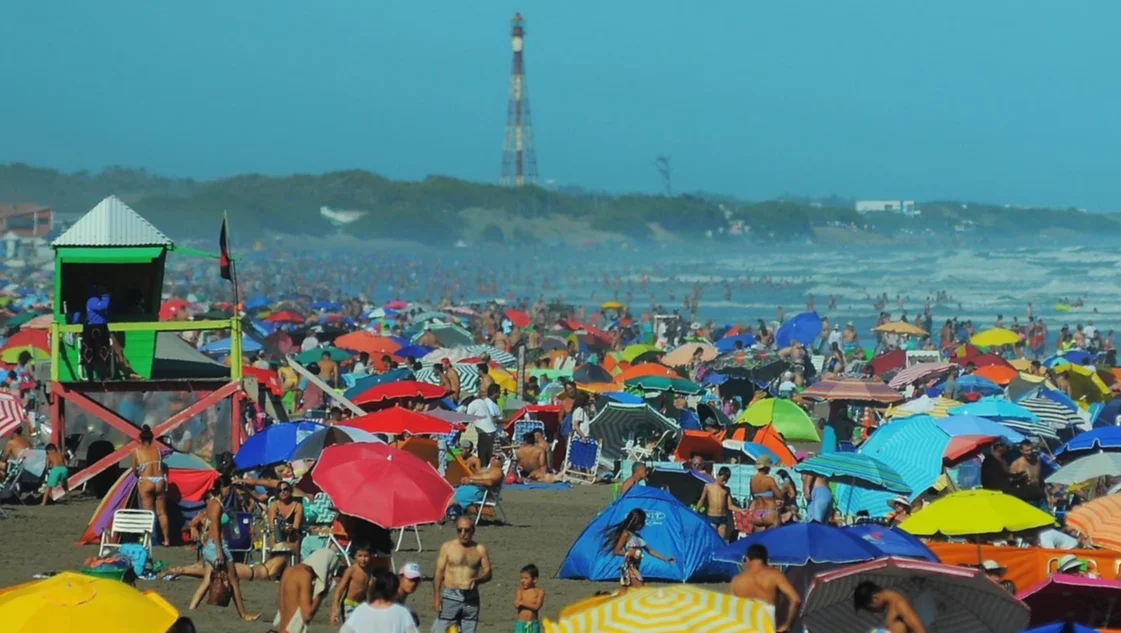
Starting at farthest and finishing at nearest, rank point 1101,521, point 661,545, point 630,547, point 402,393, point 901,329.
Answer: point 901,329, point 402,393, point 661,545, point 1101,521, point 630,547

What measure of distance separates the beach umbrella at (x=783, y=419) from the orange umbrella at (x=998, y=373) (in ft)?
20.7

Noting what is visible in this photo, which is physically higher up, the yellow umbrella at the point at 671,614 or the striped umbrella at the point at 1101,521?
the yellow umbrella at the point at 671,614

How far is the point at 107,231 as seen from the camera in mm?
15883

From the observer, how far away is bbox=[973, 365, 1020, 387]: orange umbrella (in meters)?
21.5

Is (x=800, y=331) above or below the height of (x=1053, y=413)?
below

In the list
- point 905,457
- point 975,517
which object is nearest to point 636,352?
point 905,457

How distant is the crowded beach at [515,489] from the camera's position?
25.4 ft

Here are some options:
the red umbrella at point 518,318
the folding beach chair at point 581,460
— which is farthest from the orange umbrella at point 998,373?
the red umbrella at point 518,318

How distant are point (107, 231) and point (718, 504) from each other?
645cm

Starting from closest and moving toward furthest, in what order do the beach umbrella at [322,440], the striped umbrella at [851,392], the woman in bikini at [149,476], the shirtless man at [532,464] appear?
the woman in bikini at [149,476] < the beach umbrella at [322,440] < the shirtless man at [532,464] < the striped umbrella at [851,392]

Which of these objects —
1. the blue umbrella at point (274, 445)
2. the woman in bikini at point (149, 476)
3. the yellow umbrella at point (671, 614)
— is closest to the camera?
the yellow umbrella at point (671, 614)

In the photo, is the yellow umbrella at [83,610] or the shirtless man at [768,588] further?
the shirtless man at [768,588]

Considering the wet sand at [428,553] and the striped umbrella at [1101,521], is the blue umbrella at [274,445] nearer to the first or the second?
the wet sand at [428,553]

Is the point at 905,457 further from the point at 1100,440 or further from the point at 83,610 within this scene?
the point at 83,610
